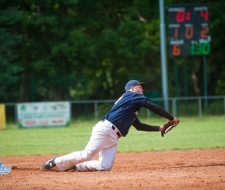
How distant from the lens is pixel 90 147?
33.4 ft

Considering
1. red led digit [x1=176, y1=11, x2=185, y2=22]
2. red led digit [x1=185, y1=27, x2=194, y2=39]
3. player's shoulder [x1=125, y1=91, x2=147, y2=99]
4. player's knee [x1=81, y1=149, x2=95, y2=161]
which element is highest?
red led digit [x1=176, y1=11, x2=185, y2=22]

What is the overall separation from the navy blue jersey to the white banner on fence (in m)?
15.8

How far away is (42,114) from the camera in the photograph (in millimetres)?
25953

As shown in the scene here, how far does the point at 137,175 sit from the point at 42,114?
55.1ft

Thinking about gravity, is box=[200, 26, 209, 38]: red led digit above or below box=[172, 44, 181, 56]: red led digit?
above

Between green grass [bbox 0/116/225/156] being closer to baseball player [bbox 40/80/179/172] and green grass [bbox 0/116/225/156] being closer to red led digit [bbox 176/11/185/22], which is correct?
baseball player [bbox 40/80/179/172]

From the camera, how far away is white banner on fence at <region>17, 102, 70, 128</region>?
25875 mm

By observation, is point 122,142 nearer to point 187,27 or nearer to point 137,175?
point 137,175

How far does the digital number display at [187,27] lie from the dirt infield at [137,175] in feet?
43.4

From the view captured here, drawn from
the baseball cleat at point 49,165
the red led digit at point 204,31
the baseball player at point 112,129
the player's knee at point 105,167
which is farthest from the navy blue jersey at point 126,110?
the red led digit at point 204,31

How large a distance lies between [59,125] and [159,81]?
1345cm

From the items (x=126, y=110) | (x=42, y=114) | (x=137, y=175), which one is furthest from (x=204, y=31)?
(x=137, y=175)

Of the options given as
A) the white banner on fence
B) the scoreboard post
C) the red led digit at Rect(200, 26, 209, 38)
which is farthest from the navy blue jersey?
the red led digit at Rect(200, 26, 209, 38)

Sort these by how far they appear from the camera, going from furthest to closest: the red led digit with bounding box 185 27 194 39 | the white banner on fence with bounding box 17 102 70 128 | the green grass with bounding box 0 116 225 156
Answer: the red led digit with bounding box 185 27 194 39 → the white banner on fence with bounding box 17 102 70 128 → the green grass with bounding box 0 116 225 156
